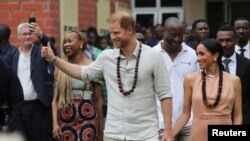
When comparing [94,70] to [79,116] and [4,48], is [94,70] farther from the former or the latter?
[4,48]

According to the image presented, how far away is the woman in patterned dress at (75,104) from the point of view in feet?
28.0

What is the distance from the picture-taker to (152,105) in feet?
22.2

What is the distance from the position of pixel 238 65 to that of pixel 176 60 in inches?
27.2

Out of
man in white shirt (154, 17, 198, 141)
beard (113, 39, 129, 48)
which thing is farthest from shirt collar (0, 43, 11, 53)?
beard (113, 39, 129, 48)

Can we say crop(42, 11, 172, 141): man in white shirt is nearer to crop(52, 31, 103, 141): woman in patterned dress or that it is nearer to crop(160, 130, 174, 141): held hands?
crop(160, 130, 174, 141): held hands

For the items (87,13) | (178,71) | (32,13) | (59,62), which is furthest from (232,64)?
(87,13)

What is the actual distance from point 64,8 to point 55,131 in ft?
13.6

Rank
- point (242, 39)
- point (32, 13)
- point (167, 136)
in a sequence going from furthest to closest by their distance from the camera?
point (32, 13)
point (242, 39)
point (167, 136)

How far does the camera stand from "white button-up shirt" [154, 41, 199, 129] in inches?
317

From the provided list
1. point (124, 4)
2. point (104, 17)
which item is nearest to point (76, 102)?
point (104, 17)

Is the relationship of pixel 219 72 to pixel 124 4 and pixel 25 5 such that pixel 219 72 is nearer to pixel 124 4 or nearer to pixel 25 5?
pixel 25 5

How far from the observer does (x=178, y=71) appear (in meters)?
8.09

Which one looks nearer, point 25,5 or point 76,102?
point 76,102

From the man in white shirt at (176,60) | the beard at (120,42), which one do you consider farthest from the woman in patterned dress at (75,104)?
the beard at (120,42)
